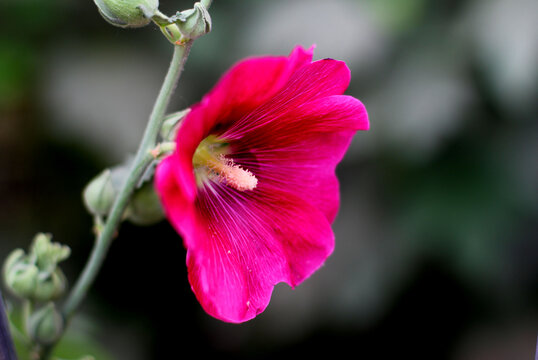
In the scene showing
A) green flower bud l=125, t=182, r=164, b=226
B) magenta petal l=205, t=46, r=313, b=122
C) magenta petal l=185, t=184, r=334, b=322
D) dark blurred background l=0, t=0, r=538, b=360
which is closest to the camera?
magenta petal l=205, t=46, r=313, b=122

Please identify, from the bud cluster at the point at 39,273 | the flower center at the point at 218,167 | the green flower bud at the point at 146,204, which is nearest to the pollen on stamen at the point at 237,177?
the flower center at the point at 218,167

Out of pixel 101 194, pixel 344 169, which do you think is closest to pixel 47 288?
pixel 101 194

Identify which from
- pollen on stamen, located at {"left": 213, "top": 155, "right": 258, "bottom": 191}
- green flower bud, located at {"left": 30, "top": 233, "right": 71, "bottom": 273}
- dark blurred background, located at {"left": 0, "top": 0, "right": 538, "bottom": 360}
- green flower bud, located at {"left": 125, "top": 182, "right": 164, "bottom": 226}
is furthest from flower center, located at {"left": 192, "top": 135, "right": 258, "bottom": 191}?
dark blurred background, located at {"left": 0, "top": 0, "right": 538, "bottom": 360}

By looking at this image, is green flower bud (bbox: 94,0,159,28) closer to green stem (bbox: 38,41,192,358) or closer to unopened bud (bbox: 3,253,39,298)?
green stem (bbox: 38,41,192,358)

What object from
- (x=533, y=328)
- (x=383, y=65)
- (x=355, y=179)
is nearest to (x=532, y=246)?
(x=533, y=328)

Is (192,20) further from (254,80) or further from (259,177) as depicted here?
(259,177)

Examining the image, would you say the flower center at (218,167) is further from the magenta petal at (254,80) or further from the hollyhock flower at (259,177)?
the magenta petal at (254,80)
